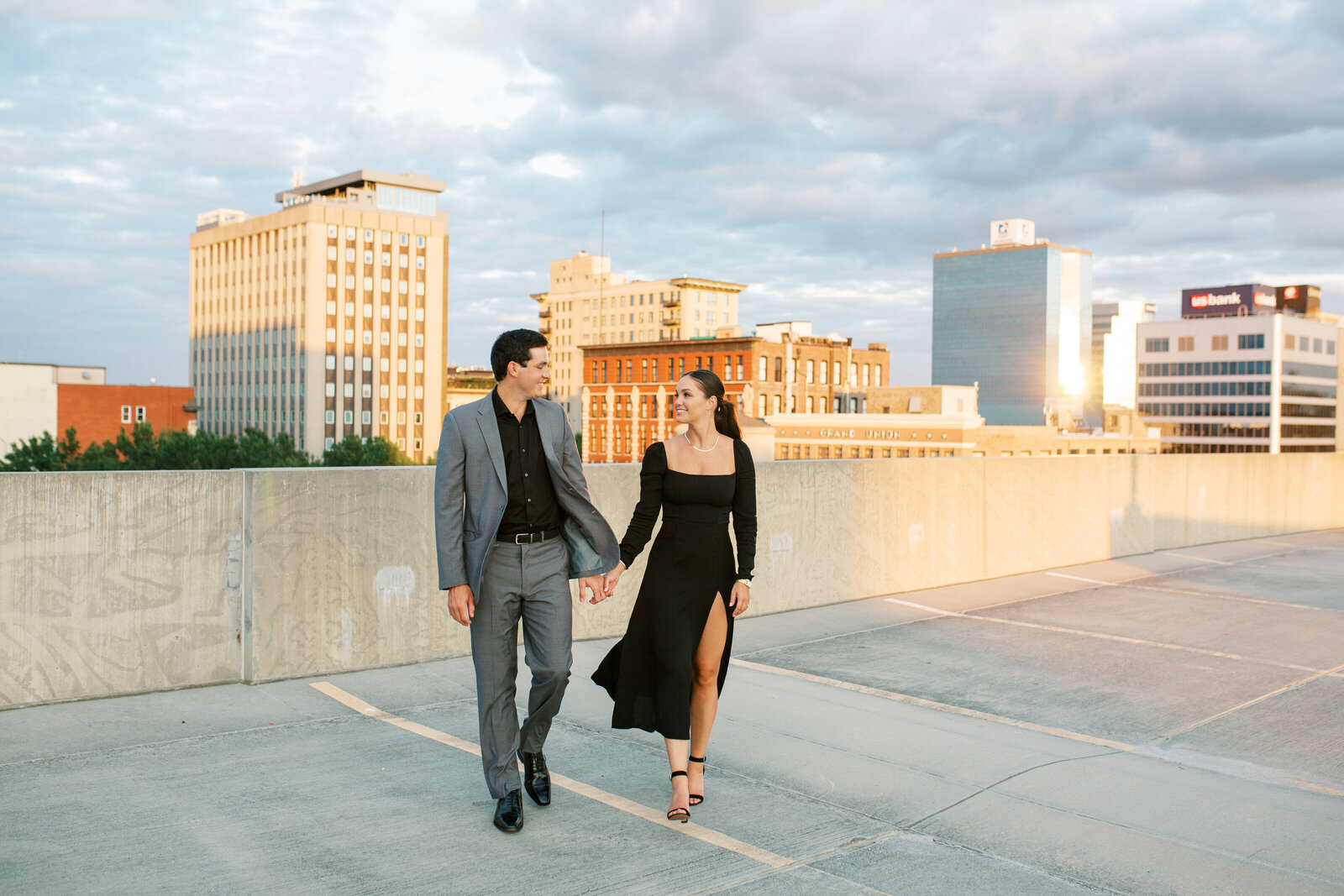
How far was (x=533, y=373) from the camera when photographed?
13.4 ft

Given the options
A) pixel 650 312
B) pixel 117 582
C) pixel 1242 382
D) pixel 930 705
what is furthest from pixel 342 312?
pixel 930 705

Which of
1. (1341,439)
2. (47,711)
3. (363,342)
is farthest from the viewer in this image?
(1341,439)

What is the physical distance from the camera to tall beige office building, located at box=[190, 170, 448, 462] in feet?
465

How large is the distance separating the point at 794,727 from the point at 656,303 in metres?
183

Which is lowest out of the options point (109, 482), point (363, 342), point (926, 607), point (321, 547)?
point (926, 607)

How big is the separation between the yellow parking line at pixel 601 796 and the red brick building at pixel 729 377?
368 ft

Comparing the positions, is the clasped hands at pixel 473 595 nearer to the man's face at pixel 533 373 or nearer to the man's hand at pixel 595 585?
the man's hand at pixel 595 585

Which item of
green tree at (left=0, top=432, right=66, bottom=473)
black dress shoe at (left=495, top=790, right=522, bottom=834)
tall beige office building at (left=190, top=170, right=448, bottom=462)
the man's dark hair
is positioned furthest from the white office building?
black dress shoe at (left=495, top=790, right=522, bottom=834)

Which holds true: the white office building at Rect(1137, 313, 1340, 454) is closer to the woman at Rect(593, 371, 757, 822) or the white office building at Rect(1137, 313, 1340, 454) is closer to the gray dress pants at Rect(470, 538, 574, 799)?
the woman at Rect(593, 371, 757, 822)

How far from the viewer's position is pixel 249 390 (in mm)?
152625

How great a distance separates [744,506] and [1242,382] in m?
176

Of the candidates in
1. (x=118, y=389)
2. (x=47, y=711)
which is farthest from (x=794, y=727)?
(x=118, y=389)

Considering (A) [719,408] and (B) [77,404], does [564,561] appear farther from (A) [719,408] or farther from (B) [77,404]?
(B) [77,404]

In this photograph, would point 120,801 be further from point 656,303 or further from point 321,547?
point 656,303
